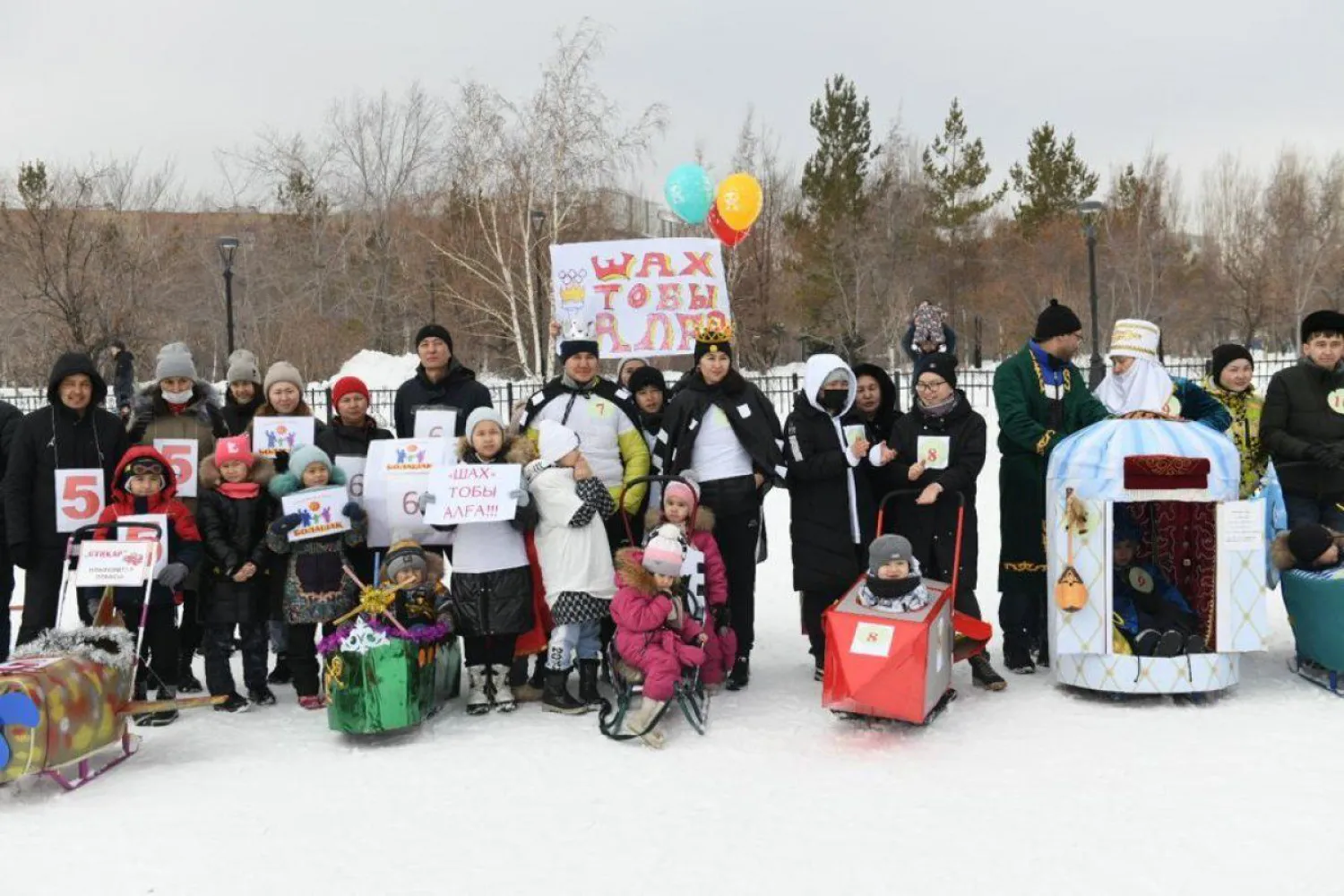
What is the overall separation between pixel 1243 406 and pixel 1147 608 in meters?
1.68

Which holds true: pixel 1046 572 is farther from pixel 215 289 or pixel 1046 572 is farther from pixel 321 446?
pixel 215 289

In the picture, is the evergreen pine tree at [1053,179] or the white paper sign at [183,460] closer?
the white paper sign at [183,460]

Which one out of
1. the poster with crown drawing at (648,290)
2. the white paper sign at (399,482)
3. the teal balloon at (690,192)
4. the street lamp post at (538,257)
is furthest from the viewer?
the street lamp post at (538,257)

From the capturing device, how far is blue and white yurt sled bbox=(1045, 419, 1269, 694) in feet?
17.4

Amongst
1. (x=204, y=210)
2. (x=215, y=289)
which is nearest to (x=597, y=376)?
(x=215, y=289)

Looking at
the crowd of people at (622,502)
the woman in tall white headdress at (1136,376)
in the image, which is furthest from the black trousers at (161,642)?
the woman in tall white headdress at (1136,376)

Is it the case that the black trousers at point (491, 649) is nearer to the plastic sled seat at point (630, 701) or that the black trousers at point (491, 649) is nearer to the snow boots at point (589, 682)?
the snow boots at point (589, 682)

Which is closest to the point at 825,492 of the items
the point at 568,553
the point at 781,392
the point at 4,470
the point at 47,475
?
the point at 568,553

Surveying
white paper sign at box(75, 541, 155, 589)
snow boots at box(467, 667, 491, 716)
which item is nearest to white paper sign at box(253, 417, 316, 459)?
white paper sign at box(75, 541, 155, 589)

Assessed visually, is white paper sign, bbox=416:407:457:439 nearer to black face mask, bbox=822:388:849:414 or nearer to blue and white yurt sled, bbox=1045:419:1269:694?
black face mask, bbox=822:388:849:414

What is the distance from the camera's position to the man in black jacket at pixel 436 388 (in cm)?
611

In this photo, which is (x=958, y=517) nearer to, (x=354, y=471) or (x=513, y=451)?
(x=513, y=451)

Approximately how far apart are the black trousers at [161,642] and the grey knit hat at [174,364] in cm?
139

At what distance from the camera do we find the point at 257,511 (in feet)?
18.7
